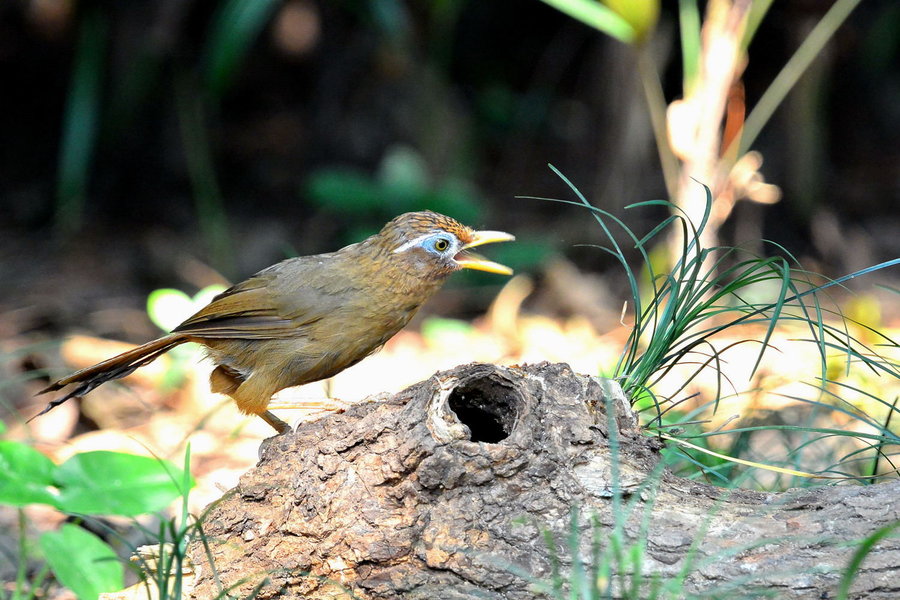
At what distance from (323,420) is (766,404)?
299 centimetres

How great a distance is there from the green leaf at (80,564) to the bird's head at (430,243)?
1582 millimetres

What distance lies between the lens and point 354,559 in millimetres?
2695

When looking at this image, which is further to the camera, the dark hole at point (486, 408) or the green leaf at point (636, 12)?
the green leaf at point (636, 12)

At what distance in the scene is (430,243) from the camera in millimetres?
3961

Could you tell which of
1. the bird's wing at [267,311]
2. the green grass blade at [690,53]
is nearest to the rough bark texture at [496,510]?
the bird's wing at [267,311]

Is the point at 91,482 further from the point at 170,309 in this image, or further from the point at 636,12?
the point at 636,12

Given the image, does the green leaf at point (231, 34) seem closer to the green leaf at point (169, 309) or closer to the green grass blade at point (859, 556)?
the green leaf at point (169, 309)

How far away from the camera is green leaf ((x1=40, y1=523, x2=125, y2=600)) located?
10.2 feet

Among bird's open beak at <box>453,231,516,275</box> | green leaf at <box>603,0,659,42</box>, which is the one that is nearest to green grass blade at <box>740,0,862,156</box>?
green leaf at <box>603,0,659,42</box>

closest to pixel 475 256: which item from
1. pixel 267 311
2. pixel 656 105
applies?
pixel 267 311

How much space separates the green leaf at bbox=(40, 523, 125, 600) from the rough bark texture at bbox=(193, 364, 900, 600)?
1.72 feet

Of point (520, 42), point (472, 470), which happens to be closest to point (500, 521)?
point (472, 470)

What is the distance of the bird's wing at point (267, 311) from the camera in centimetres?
385

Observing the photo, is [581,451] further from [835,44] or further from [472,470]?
[835,44]
